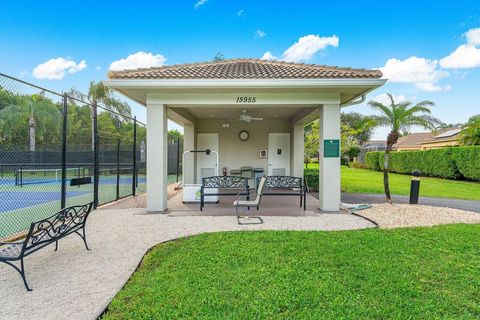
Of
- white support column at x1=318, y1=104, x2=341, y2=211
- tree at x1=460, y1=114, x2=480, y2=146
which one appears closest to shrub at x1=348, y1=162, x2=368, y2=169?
tree at x1=460, y1=114, x2=480, y2=146

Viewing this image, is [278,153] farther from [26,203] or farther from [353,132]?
[26,203]

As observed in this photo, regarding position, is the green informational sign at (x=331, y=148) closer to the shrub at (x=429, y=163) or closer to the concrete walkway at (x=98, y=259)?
the concrete walkway at (x=98, y=259)

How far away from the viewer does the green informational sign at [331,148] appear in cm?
724

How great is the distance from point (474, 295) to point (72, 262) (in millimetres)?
5079

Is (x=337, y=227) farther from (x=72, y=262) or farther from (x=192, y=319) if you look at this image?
(x=72, y=262)

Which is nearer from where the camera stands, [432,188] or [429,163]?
[432,188]

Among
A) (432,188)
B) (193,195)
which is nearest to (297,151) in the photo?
(193,195)

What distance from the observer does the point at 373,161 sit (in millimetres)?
27688

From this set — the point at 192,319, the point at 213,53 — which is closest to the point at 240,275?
the point at 192,319

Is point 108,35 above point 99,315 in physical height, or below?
above

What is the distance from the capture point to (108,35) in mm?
15750

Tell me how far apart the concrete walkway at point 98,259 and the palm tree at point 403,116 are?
10.9 feet

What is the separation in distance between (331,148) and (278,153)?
16.1 ft

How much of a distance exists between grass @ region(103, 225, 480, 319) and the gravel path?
1.31 metres
